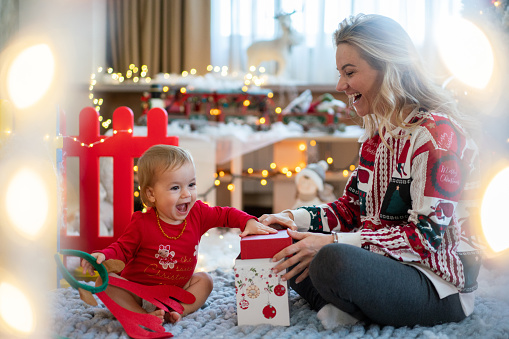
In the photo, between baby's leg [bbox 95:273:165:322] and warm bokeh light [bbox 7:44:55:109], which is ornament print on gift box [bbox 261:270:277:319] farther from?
warm bokeh light [bbox 7:44:55:109]

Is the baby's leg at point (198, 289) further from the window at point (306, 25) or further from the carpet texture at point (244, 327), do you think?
the window at point (306, 25)

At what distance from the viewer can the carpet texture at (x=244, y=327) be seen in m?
1.03

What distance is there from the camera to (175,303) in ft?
3.80

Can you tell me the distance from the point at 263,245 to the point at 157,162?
0.31m

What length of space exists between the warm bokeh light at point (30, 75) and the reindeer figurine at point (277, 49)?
1694 mm

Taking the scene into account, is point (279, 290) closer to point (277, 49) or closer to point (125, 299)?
point (125, 299)

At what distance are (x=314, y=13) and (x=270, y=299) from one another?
220cm

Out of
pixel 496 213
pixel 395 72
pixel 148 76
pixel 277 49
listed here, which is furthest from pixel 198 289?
pixel 148 76

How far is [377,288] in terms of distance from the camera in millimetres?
975

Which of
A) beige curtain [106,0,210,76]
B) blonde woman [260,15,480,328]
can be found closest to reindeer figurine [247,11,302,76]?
beige curtain [106,0,210,76]

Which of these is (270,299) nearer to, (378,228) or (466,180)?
(378,228)

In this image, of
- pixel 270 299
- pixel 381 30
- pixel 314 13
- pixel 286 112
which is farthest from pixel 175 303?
pixel 314 13

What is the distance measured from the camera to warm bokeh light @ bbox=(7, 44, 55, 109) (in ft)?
3.79

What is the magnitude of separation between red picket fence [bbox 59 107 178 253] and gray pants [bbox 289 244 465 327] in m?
0.67
